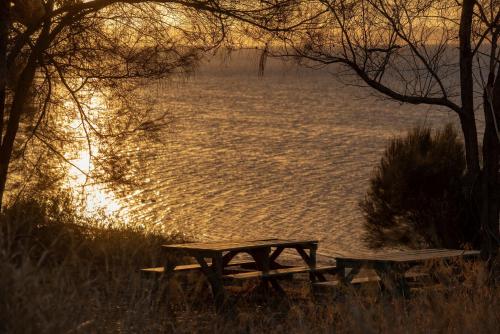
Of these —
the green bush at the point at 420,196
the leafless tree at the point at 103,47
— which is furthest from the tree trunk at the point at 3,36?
the green bush at the point at 420,196

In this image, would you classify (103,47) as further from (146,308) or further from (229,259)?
(146,308)

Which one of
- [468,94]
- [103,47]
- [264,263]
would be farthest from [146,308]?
[103,47]

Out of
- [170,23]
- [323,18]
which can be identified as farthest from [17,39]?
[323,18]

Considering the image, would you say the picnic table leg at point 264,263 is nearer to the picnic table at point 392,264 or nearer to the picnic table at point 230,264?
the picnic table at point 230,264

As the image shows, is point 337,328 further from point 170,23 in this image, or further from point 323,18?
point 170,23

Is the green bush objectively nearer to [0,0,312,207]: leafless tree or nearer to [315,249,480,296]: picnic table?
[0,0,312,207]: leafless tree

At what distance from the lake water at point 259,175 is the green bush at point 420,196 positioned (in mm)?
1386

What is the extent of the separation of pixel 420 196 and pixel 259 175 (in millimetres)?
17193

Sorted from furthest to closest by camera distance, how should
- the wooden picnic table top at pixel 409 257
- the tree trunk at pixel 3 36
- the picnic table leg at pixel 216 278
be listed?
the tree trunk at pixel 3 36 < the picnic table leg at pixel 216 278 < the wooden picnic table top at pixel 409 257

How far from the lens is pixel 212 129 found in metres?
53.0

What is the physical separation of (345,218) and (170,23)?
14308 mm

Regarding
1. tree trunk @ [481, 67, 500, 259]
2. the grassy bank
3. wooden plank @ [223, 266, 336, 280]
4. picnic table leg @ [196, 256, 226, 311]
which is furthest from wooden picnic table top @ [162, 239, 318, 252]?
tree trunk @ [481, 67, 500, 259]

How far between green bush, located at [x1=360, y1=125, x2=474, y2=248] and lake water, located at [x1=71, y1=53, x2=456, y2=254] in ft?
4.55

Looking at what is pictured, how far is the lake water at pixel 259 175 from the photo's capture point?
21734mm
